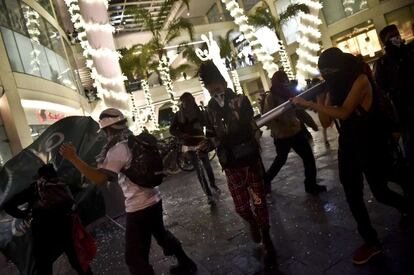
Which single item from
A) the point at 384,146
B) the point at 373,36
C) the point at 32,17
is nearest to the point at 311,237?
the point at 384,146

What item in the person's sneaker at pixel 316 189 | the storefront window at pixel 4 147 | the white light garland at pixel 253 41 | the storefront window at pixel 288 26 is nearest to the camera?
the person's sneaker at pixel 316 189

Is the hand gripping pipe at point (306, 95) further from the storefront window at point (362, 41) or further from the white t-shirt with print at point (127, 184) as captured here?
the storefront window at point (362, 41)

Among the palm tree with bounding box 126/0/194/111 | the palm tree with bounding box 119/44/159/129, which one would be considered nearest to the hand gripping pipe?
the palm tree with bounding box 126/0/194/111

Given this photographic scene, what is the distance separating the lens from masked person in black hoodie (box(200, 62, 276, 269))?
131 inches

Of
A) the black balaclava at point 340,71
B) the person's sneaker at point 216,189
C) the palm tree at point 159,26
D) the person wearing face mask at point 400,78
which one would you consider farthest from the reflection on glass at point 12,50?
the black balaclava at point 340,71

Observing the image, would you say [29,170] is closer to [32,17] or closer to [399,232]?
[399,232]

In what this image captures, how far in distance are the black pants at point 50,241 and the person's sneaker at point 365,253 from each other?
108 inches

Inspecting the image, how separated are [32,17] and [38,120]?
5628 millimetres

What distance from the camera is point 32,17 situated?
56.9 ft

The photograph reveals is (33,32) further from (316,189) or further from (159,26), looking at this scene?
(316,189)

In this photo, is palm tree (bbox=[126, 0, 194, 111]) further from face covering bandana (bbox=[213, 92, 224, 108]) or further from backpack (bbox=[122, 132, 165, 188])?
backpack (bbox=[122, 132, 165, 188])

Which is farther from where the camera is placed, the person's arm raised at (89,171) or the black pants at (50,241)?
the black pants at (50,241)

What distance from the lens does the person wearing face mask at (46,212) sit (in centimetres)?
372

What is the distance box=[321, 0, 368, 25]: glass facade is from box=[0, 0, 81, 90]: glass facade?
736 inches
